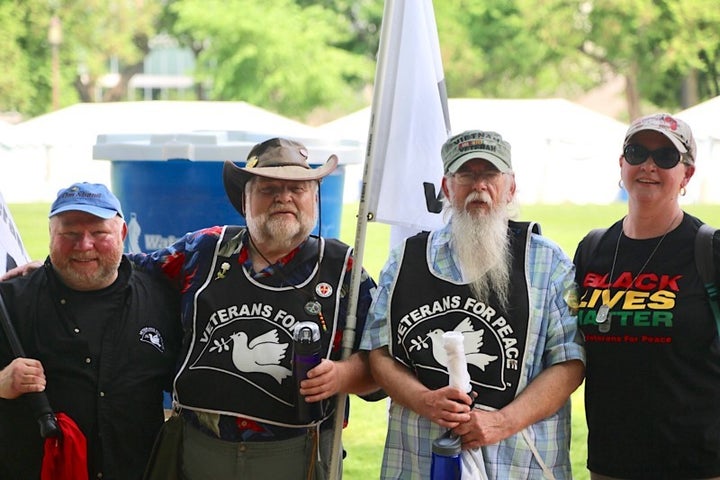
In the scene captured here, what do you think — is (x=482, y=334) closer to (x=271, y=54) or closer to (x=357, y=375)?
(x=357, y=375)

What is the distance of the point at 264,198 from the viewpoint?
11.7ft

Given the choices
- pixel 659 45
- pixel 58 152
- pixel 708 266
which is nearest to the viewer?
pixel 708 266

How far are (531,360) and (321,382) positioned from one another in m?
0.66

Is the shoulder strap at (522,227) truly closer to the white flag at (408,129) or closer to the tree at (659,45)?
the white flag at (408,129)

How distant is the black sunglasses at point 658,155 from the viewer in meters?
3.36

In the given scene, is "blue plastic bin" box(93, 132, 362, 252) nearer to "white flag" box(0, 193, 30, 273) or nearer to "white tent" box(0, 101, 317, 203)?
"white flag" box(0, 193, 30, 273)

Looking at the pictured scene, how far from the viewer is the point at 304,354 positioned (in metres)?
3.33

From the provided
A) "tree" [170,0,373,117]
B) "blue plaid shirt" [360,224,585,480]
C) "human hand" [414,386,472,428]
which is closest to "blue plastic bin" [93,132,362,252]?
"blue plaid shirt" [360,224,585,480]

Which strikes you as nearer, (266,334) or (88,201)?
(266,334)

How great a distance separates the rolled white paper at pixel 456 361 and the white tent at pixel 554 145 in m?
24.9

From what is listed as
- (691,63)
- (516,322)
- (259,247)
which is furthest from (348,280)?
(691,63)

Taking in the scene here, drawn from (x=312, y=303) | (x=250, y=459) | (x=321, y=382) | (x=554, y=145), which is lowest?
(x=250, y=459)

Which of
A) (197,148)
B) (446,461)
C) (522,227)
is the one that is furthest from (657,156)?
(197,148)

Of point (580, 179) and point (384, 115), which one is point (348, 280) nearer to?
point (384, 115)
